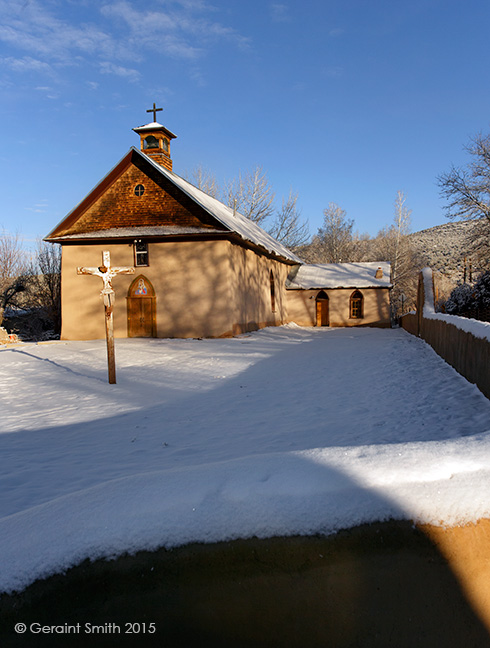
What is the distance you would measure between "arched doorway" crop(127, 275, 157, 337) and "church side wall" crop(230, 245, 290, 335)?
3422 millimetres

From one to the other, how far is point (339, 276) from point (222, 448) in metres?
27.5

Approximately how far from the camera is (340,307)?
30.5 m

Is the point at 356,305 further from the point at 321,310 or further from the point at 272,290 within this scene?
the point at 272,290

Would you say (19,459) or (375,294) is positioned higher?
(375,294)

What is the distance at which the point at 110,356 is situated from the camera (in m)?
9.88

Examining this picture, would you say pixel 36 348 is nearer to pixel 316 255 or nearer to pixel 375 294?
pixel 375 294

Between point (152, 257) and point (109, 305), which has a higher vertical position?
point (152, 257)

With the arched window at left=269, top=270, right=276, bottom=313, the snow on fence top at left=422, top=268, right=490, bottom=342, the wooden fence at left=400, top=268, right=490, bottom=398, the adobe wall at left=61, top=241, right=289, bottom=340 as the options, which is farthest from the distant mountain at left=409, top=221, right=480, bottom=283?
the wooden fence at left=400, top=268, right=490, bottom=398

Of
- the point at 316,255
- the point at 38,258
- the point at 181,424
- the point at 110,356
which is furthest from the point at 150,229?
the point at 316,255

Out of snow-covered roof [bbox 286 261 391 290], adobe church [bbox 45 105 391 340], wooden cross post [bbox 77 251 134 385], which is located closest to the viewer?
wooden cross post [bbox 77 251 134 385]

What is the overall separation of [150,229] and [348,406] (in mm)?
13924

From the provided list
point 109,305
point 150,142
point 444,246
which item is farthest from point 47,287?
point 444,246

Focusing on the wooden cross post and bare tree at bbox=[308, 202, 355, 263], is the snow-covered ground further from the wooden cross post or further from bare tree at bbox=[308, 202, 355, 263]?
bare tree at bbox=[308, 202, 355, 263]

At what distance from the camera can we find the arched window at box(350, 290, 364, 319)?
30344 millimetres
